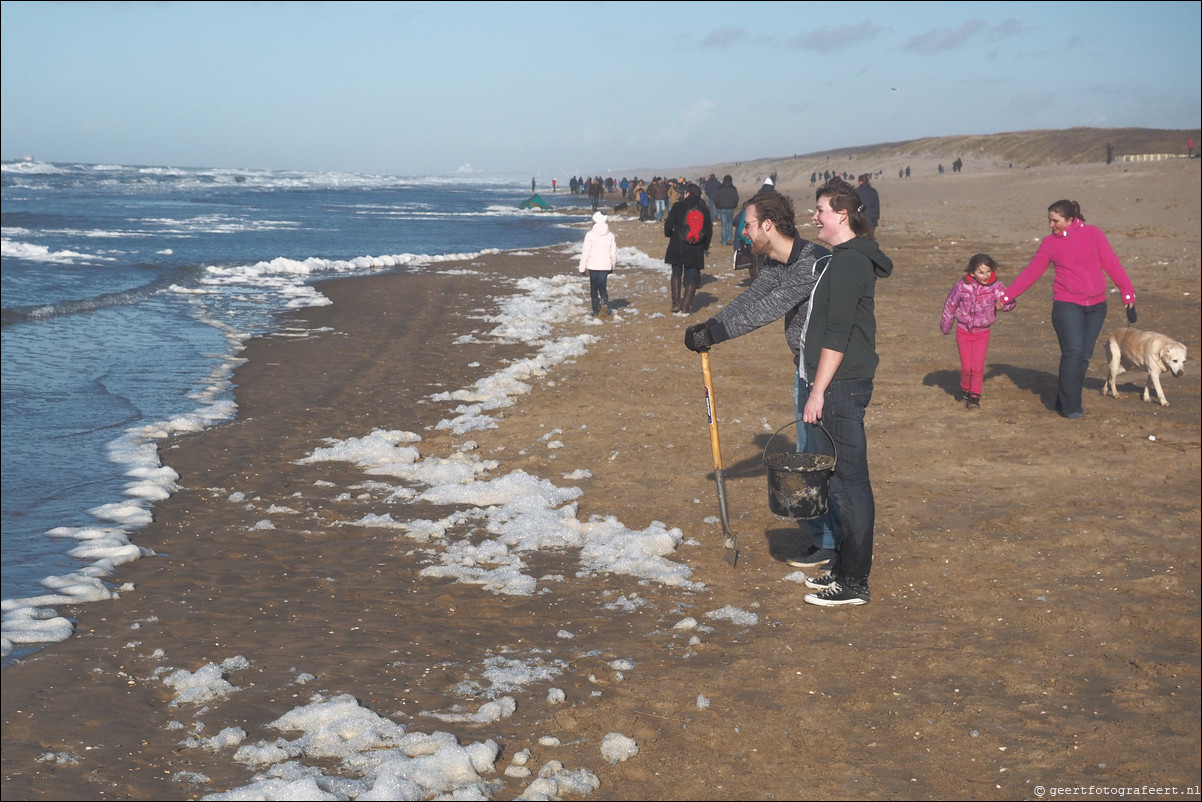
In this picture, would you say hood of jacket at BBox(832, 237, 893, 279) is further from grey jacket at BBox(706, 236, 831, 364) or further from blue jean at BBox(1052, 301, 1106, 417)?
blue jean at BBox(1052, 301, 1106, 417)

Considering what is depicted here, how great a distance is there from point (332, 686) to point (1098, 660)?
12.3ft

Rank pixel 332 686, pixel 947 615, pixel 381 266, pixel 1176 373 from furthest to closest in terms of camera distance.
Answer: pixel 381 266 < pixel 1176 373 < pixel 947 615 < pixel 332 686

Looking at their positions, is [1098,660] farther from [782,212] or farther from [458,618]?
[458,618]

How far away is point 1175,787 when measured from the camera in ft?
12.3

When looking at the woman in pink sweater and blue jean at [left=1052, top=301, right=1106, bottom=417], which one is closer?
the woman in pink sweater

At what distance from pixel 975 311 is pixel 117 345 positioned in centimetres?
1287

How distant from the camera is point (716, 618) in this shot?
543 cm

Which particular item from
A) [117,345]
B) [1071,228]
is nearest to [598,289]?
[117,345]

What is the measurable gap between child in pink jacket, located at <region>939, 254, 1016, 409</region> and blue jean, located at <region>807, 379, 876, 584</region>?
474 centimetres

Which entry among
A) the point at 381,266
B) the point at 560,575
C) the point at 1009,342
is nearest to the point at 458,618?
the point at 560,575

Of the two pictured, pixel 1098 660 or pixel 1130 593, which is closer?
pixel 1098 660

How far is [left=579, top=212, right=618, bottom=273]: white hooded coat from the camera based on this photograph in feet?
50.3

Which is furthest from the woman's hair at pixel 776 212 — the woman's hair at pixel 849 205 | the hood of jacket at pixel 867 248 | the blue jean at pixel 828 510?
the blue jean at pixel 828 510

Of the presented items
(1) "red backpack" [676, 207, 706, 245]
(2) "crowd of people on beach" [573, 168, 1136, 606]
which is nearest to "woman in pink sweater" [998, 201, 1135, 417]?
(2) "crowd of people on beach" [573, 168, 1136, 606]
